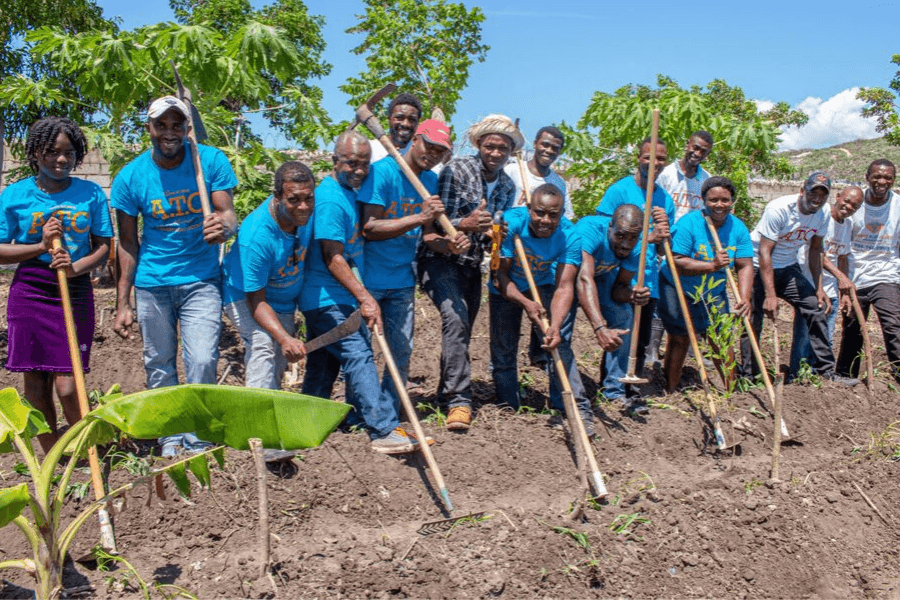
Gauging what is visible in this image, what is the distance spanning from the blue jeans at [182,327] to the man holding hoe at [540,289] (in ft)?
5.90

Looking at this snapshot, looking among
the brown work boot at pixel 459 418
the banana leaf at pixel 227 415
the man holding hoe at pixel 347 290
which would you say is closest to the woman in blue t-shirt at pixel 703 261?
the brown work boot at pixel 459 418

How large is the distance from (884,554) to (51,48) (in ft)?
21.5

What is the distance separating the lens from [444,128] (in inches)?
190

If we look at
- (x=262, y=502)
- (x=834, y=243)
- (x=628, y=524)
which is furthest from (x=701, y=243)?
(x=262, y=502)

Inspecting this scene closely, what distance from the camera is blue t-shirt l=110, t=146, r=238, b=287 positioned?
170 inches

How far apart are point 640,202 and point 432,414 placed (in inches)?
83.0

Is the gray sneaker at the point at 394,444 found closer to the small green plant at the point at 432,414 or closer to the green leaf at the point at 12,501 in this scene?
the small green plant at the point at 432,414

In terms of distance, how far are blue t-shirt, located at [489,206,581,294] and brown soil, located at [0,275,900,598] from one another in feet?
3.24

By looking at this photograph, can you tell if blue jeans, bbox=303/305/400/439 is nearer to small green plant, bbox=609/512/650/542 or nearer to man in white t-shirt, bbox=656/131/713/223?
small green plant, bbox=609/512/650/542

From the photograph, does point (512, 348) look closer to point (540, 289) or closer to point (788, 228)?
point (540, 289)

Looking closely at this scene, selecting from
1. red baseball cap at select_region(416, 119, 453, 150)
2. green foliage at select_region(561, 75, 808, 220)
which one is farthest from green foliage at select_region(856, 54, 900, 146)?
red baseball cap at select_region(416, 119, 453, 150)

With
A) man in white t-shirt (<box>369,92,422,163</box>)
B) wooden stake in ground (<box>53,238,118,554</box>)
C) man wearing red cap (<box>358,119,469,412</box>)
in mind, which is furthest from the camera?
man in white t-shirt (<box>369,92,422,163</box>)

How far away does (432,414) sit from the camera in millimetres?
5383

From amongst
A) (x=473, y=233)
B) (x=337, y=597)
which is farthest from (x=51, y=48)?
(x=337, y=597)
